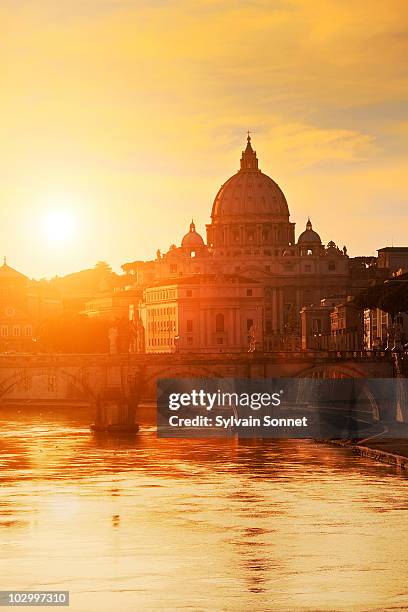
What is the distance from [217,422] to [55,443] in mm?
23597

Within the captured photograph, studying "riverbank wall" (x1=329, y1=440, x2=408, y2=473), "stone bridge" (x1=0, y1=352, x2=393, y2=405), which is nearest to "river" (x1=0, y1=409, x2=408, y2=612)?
"riverbank wall" (x1=329, y1=440, x2=408, y2=473)

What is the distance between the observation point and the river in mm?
51125

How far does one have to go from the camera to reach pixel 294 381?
414 ft

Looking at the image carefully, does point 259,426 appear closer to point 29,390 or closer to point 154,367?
point 154,367

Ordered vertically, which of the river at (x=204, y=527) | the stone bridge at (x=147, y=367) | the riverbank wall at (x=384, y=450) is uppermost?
the stone bridge at (x=147, y=367)

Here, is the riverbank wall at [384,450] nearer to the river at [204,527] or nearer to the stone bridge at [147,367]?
the river at [204,527]

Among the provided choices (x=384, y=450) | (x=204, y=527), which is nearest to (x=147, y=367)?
(x=384, y=450)

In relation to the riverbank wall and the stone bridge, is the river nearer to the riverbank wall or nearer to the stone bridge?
the riverbank wall

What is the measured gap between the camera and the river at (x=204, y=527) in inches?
2013

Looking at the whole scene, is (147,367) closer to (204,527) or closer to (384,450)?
(384,450)

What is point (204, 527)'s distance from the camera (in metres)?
63.5

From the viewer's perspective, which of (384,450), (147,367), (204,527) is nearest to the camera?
(204,527)

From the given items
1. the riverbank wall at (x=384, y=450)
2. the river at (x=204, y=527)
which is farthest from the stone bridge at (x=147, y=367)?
the river at (x=204, y=527)

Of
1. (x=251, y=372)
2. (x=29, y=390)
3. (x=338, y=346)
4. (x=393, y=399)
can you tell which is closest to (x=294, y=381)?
(x=251, y=372)
